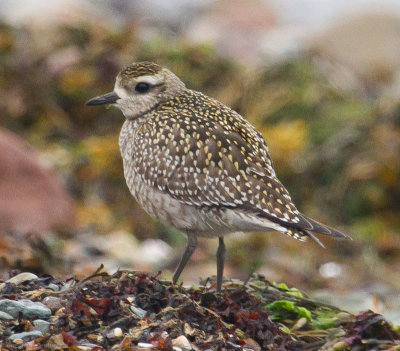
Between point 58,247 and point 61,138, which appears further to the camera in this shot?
point 61,138

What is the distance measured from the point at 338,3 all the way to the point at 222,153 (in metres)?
24.7

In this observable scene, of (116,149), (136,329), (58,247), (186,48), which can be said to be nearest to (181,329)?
(136,329)

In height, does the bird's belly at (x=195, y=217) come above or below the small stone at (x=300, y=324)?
above

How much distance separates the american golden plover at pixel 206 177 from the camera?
19.6 ft

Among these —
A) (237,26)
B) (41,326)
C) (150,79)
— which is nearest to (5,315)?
(41,326)

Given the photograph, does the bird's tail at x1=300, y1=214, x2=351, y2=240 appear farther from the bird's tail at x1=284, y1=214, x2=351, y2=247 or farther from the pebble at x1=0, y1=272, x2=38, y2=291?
the pebble at x1=0, y1=272, x2=38, y2=291

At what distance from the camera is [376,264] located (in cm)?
1055

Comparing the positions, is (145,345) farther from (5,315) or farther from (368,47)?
(368,47)

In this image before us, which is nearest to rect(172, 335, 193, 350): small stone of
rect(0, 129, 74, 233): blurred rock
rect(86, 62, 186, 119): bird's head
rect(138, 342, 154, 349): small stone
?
rect(138, 342, 154, 349): small stone

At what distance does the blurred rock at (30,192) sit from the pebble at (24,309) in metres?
5.26

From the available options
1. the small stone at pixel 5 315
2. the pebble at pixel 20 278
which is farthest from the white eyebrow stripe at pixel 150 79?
the small stone at pixel 5 315

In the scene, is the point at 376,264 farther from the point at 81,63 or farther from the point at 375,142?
the point at 81,63

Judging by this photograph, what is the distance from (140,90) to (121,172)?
16.5 feet

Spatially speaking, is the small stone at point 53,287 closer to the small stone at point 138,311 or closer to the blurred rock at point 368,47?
the small stone at point 138,311
